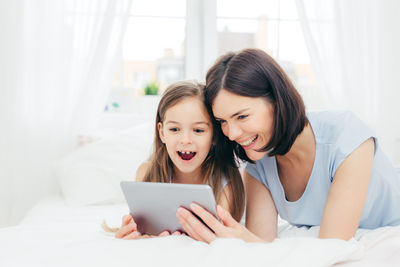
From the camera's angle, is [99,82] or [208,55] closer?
[99,82]

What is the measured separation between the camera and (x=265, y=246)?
1014mm

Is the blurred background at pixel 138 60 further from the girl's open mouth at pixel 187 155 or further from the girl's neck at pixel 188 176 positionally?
the girl's open mouth at pixel 187 155

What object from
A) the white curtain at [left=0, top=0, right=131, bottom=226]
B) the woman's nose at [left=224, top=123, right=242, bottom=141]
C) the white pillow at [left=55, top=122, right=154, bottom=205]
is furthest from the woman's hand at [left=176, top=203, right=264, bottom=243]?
the white curtain at [left=0, top=0, right=131, bottom=226]

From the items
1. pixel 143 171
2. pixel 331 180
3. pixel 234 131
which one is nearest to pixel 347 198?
pixel 331 180

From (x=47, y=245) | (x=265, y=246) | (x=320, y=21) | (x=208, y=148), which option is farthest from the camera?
(x=320, y=21)

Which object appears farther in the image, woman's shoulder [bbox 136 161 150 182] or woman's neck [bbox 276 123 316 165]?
woman's shoulder [bbox 136 161 150 182]

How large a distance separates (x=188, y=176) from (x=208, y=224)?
65 centimetres

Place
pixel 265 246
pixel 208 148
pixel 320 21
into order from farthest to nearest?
pixel 320 21, pixel 208 148, pixel 265 246

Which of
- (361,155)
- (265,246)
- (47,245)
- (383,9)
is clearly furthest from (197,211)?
(383,9)

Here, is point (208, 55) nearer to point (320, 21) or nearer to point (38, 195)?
point (320, 21)

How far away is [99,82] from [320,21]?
1415mm

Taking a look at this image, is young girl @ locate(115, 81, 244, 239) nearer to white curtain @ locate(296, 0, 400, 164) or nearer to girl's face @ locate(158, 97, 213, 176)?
girl's face @ locate(158, 97, 213, 176)

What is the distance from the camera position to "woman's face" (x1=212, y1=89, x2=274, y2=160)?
4.38ft

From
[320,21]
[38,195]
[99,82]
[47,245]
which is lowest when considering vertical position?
[38,195]
